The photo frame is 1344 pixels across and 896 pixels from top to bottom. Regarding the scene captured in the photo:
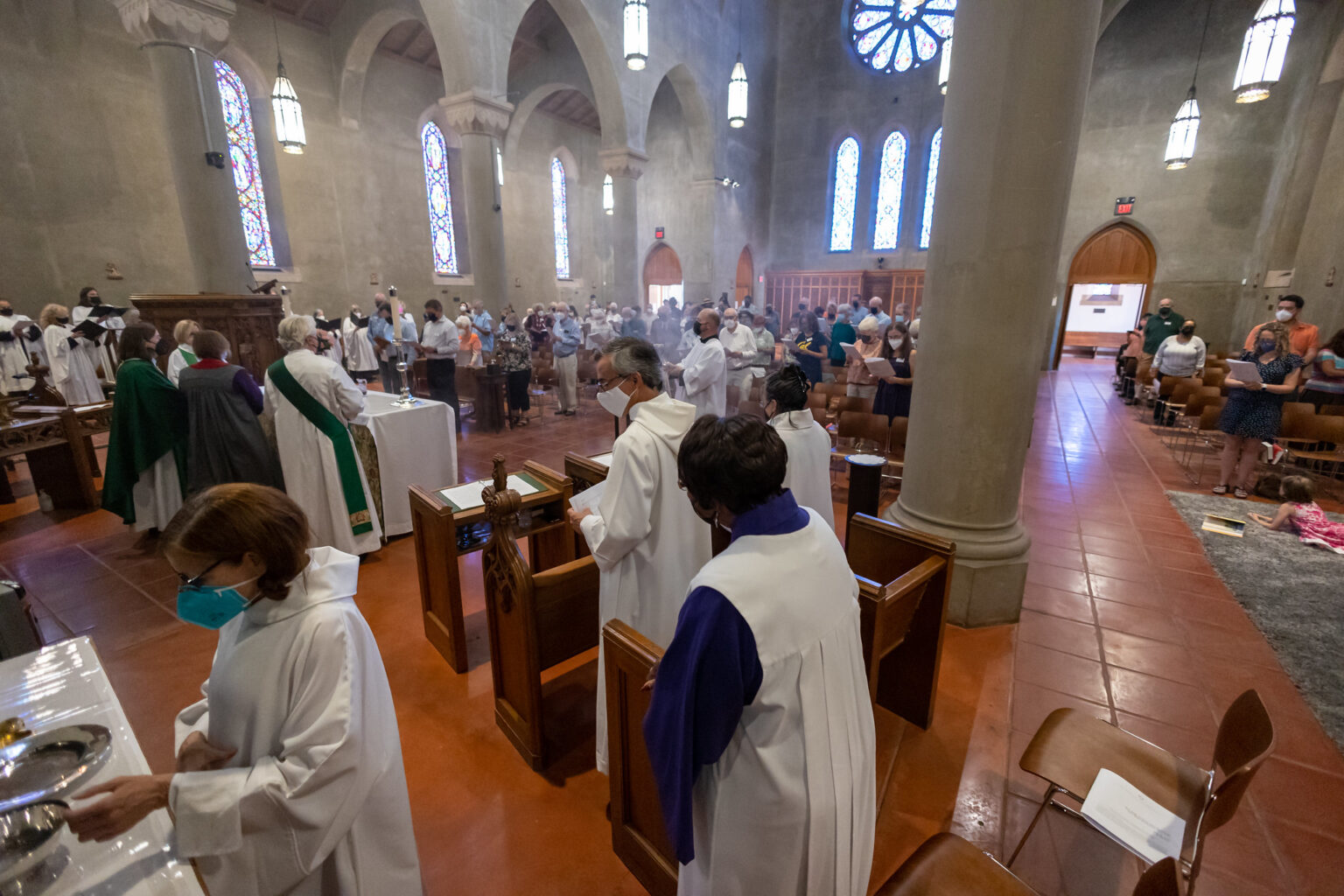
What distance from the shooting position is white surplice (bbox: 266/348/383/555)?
3938 millimetres

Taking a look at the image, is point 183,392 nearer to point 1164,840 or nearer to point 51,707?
point 51,707

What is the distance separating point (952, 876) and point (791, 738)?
0.76 meters

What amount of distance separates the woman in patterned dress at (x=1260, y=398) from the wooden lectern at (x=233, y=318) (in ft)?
32.0

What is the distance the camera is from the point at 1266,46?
6367mm

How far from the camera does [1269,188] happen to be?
1216 cm

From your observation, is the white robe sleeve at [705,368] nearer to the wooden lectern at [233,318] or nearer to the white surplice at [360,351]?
the wooden lectern at [233,318]

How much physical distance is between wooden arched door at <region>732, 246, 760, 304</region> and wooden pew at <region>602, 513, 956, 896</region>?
55.4 feet

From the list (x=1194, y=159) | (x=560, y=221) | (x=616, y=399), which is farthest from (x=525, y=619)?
(x=560, y=221)

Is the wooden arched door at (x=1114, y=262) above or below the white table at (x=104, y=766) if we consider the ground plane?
above

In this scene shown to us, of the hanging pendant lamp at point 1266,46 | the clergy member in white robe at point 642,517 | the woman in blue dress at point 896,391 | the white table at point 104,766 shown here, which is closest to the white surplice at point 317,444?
the white table at point 104,766

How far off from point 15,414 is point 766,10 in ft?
65.4

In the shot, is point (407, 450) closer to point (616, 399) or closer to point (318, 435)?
point (318, 435)

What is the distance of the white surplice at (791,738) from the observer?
1188 mm

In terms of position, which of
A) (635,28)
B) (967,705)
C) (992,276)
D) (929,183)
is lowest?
(967,705)
